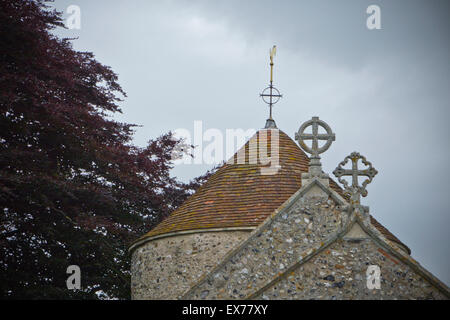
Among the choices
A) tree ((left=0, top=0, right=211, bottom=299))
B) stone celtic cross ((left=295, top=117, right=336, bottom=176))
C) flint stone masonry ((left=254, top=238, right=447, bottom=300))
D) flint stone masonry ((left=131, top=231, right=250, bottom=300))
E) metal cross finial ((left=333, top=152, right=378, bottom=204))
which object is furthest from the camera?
tree ((left=0, top=0, right=211, bottom=299))

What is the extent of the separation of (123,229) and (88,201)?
51.0 inches

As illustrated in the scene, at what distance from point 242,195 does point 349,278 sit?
22.2ft

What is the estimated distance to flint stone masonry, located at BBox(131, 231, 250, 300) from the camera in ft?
45.0

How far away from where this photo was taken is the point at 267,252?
9.20 m

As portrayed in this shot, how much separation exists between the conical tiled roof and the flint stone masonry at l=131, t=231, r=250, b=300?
0.80ft

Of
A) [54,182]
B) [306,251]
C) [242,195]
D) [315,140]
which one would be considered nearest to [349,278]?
[306,251]

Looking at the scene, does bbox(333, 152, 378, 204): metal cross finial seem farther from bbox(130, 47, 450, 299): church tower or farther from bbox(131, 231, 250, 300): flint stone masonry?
bbox(131, 231, 250, 300): flint stone masonry

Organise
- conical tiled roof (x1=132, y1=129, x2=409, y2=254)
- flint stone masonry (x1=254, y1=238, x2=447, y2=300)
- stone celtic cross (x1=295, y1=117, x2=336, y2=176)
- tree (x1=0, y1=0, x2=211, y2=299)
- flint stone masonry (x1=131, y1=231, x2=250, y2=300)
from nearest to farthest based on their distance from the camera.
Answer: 1. flint stone masonry (x1=254, y1=238, x2=447, y2=300)
2. stone celtic cross (x1=295, y1=117, x2=336, y2=176)
3. flint stone masonry (x1=131, y1=231, x2=250, y2=300)
4. conical tiled roof (x1=132, y1=129, x2=409, y2=254)
5. tree (x1=0, y1=0, x2=211, y2=299)

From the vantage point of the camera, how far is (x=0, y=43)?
54.1ft

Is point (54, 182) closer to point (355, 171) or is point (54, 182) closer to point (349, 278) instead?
point (355, 171)

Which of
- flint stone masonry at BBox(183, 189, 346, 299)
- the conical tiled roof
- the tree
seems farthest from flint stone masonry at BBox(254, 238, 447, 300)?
the tree
